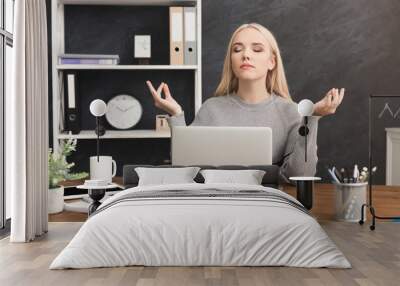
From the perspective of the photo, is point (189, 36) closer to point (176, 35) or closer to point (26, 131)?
point (176, 35)

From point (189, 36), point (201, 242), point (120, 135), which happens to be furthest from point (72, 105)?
point (201, 242)

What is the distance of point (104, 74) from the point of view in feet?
18.6

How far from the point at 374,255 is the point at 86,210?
1851 millimetres

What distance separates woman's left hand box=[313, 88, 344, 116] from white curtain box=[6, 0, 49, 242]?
7.57 feet

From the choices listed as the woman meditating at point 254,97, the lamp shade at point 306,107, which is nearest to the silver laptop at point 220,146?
the lamp shade at point 306,107

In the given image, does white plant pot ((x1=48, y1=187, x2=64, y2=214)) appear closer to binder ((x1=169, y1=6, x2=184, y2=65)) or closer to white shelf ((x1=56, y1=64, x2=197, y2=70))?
white shelf ((x1=56, y1=64, x2=197, y2=70))

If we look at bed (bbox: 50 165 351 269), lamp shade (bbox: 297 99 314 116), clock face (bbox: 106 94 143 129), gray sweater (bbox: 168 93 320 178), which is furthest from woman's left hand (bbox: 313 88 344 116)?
bed (bbox: 50 165 351 269)

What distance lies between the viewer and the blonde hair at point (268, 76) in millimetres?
5496

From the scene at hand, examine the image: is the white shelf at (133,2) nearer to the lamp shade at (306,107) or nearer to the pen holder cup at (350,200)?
the lamp shade at (306,107)

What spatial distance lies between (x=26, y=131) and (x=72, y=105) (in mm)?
1457

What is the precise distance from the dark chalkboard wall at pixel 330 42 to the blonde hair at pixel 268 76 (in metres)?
0.07

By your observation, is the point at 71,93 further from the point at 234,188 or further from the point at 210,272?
the point at 210,272

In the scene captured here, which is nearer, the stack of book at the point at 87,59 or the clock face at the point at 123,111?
the stack of book at the point at 87,59

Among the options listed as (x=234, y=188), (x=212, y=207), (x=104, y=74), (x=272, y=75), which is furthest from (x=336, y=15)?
(x=212, y=207)
